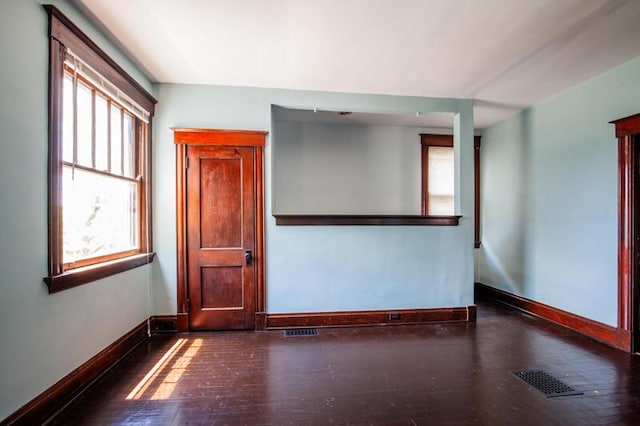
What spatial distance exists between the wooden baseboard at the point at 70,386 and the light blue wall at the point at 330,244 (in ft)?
2.02

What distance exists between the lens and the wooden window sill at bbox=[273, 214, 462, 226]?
11.1 ft

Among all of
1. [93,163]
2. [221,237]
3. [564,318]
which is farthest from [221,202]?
[564,318]

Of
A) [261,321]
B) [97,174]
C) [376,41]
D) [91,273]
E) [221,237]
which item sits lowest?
[261,321]

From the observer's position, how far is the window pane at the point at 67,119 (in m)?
2.07

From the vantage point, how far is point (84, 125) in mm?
2293

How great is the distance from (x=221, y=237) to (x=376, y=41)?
7.88ft

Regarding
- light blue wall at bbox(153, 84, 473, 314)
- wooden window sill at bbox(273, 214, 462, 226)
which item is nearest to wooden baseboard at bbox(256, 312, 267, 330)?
light blue wall at bbox(153, 84, 473, 314)

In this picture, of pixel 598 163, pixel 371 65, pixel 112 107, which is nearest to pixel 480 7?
pixel 371 65

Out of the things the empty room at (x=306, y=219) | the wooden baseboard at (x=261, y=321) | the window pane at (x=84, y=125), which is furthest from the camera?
the wooden baseboard at (x=261, y=321)

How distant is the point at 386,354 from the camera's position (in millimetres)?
2744

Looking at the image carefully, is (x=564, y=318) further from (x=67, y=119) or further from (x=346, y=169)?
(x=67, y=119)

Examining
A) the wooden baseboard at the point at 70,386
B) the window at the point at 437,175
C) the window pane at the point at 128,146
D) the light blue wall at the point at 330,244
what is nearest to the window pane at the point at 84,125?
the window pane at the point at 128,146

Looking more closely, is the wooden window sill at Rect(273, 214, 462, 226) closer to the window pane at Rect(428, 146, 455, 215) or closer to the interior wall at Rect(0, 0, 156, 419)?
the window pane at Rect(428, 146, 455, 215)

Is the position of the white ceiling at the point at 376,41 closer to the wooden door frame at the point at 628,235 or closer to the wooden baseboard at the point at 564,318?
the wooden door frame at the point at 628,235
